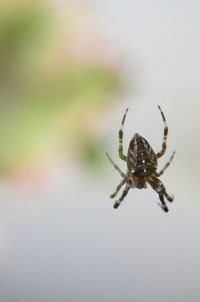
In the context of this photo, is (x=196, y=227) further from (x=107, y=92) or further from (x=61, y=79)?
(x=61, y=79)

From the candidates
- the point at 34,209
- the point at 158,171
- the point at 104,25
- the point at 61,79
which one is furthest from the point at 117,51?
the point at 34,209

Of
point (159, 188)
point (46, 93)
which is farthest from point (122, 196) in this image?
point (46, 93)

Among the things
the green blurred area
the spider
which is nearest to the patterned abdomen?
the spider

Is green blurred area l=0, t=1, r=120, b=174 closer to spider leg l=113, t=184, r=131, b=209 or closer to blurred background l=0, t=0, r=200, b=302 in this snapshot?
blurred background l=0, t=0, r=200, b=302

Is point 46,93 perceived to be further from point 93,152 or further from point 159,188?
point 159,188

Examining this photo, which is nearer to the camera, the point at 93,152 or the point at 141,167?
the point at 93,152

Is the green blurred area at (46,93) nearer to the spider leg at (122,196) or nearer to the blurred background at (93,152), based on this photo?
the blurred background at (93,152)

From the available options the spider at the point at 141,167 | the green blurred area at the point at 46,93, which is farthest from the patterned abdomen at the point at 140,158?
the green blurred area at the point at 46,93

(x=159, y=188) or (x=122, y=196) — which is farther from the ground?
(x=159, y=188)
